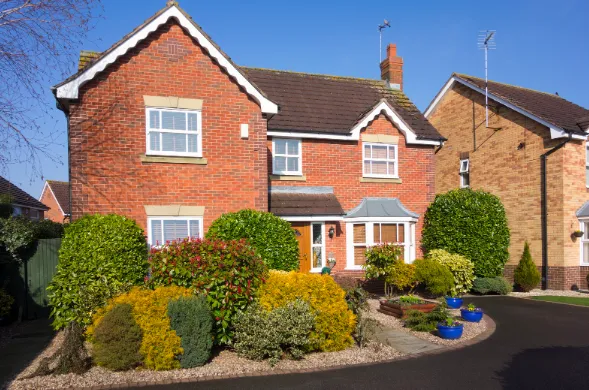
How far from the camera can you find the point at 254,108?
39.6 feet

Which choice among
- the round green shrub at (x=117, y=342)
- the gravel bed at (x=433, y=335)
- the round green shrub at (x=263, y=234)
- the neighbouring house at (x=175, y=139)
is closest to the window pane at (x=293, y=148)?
the neighbouring house at (x=175, y=139)

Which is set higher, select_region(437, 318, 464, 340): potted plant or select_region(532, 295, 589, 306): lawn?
select_region(437, 318, 464, 340): potted plant

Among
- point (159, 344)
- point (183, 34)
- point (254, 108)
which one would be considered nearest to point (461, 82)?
point (254, 108)

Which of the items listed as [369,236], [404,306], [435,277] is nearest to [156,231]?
[404,306]

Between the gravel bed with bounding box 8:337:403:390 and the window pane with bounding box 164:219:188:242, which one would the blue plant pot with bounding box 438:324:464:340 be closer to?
the gravel bed with bounding box 8:337:403:390

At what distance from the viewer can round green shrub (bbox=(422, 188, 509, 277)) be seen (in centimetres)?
1592

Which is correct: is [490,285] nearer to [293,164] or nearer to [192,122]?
[293,164]

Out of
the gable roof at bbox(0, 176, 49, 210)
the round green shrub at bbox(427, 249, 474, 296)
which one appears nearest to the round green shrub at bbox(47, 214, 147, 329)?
the round green shrub at bbox(427, 249, 474, 296)

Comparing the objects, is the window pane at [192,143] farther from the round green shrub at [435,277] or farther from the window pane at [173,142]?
the round green shrub at [435,277]

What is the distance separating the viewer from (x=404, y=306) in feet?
35.8

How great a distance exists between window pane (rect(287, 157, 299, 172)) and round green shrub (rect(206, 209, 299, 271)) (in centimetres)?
455

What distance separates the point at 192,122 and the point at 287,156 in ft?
14.1

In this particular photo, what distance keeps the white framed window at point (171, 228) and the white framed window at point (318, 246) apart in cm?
451

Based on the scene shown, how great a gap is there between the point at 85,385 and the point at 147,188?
5.41m
